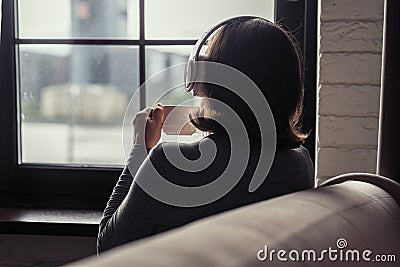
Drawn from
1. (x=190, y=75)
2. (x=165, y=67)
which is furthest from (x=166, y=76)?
(x=190, y=75)

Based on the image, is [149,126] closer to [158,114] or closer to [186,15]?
[158,114]

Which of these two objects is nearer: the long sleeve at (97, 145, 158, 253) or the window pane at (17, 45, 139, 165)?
the long sleeve at (97, 145, 158, 253)

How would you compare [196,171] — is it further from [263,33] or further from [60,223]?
[60,223]

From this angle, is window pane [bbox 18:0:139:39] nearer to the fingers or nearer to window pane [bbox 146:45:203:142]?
window pane [bbox 146:45:203:142]

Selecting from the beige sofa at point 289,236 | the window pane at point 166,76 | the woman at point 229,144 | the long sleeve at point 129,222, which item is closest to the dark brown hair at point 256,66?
the woman at point 229,144

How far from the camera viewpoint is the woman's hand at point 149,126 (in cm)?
135

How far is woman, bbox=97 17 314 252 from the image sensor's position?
1089 millimetres

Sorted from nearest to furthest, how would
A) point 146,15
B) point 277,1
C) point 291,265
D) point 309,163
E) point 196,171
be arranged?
point 291,265
point 196,171
point 309,163
point 277,1
point 146,15

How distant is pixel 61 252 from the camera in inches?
69.6

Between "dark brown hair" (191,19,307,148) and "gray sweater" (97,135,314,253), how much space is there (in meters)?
0.06

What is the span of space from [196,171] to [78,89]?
89 centimetres

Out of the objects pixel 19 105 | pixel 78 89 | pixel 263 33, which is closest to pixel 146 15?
pixel 78 89

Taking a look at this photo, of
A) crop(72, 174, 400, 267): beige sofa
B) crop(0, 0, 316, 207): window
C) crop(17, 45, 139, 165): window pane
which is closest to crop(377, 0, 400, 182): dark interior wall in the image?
crop(72, 174, 400, 267): beige sofa

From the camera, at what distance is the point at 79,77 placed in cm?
187
